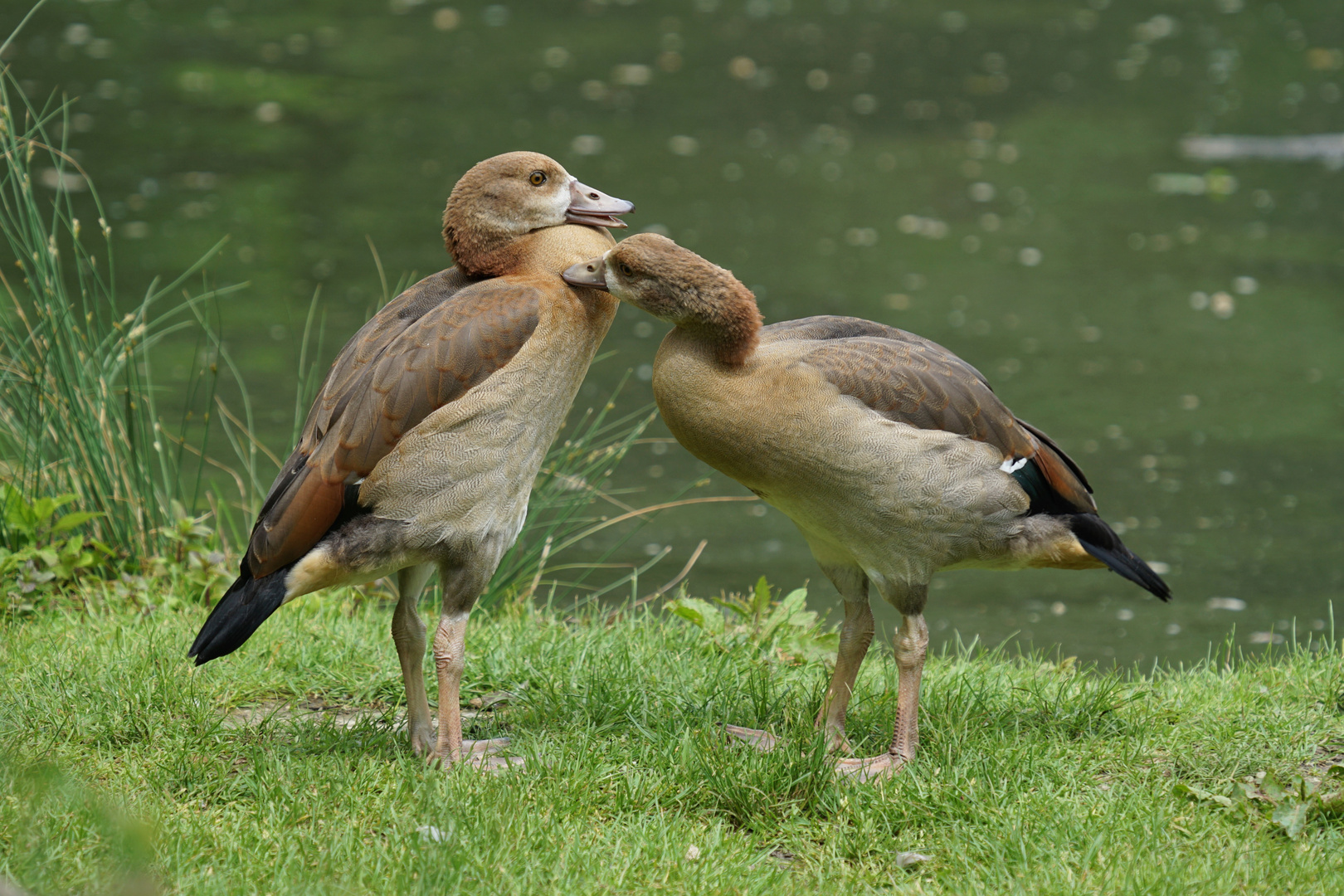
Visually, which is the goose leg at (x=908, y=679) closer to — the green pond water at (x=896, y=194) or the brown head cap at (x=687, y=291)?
the brown head cap at (x=687, y=291)

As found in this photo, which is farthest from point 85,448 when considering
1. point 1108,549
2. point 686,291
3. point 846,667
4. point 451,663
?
point 1108,549

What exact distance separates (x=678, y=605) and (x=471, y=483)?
1317 millimetres

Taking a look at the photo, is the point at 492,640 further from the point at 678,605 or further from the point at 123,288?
the point at 123,288

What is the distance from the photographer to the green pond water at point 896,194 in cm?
715

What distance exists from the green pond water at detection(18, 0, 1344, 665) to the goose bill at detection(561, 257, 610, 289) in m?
2.59

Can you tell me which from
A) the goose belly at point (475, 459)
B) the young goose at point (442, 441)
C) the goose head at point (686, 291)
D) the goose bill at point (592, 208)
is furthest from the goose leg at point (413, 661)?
the goose bill at point (592, 208)

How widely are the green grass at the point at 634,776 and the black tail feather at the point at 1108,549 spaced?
45 cm

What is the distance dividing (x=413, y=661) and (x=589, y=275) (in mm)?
1229

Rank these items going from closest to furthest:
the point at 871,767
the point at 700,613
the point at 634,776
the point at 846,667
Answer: the point at 634,776
the point at 871,767
the point at 846,667
the point at 700,613

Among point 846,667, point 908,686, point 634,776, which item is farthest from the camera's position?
point 846,667

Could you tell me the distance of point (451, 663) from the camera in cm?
404

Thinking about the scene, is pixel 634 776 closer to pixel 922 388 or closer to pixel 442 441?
pixel 442 441

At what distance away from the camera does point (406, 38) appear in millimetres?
16297

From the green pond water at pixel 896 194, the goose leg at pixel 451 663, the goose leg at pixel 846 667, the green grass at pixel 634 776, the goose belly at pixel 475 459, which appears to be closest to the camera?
the green grass at pixel 634 776
